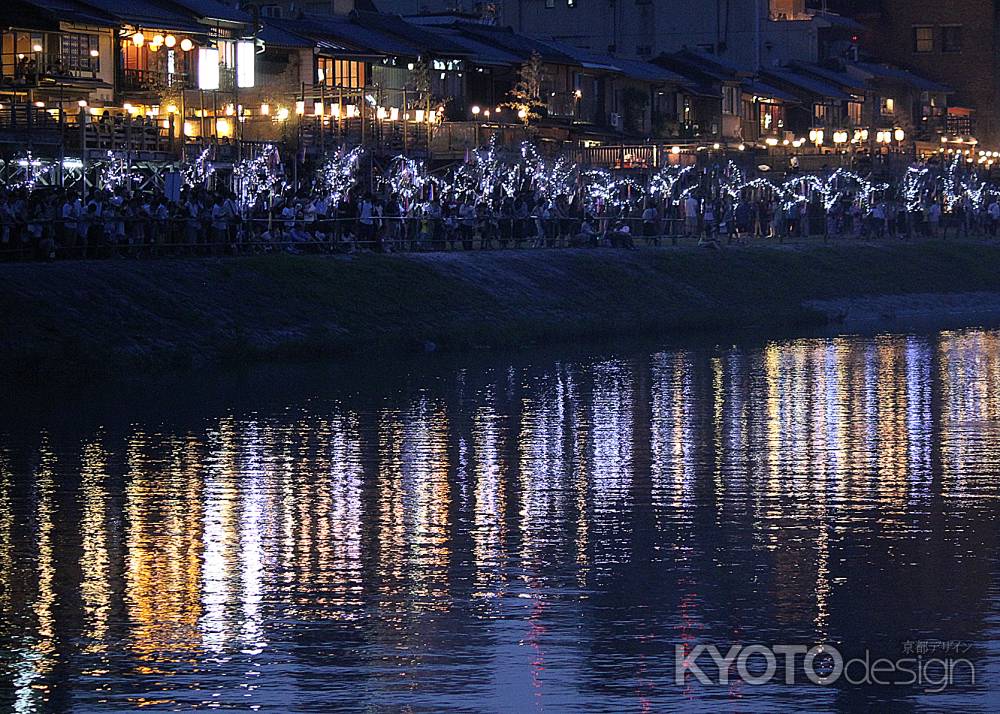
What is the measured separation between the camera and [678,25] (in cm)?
9431

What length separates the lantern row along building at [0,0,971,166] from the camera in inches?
2076

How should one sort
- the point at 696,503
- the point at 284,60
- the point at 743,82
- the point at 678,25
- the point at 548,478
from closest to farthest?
the point at 696,503 < the point at 548,478 < the point at 284,60 < the point at 743,82 < the point at 678,25

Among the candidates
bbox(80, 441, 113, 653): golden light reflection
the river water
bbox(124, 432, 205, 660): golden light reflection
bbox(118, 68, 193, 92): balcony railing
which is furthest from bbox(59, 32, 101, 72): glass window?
bbox(80, 441, 113, 653): golden light reflection

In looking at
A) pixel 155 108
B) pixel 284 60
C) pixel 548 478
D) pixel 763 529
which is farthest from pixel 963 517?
pixel 284 60

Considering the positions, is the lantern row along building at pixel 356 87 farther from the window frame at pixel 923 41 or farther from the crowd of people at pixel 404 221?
the window frame at pixel 923 41

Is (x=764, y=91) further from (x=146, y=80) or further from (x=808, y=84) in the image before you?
(x=146, y=80)

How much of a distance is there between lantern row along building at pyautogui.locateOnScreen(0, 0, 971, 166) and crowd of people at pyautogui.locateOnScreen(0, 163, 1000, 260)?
6.25 meters

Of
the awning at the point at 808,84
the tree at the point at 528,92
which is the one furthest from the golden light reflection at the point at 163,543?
the awning at the point at 808,84

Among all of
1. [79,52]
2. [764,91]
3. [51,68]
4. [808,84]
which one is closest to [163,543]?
[51,68]

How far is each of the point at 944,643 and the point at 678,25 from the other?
278ft

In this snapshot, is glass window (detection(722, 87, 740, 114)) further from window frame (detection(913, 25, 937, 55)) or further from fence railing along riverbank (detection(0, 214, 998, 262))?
window frame (detection(913, 25, 937, 55))

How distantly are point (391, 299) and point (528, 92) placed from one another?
33.8m

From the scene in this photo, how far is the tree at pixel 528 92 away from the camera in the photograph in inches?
2803

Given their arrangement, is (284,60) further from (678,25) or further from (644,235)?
(678,25)
